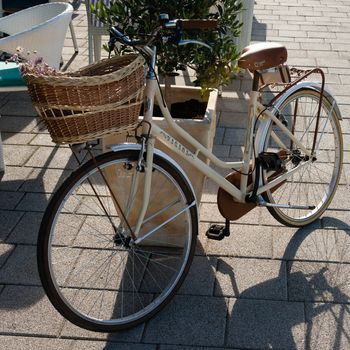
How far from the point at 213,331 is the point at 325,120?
1.47 meters

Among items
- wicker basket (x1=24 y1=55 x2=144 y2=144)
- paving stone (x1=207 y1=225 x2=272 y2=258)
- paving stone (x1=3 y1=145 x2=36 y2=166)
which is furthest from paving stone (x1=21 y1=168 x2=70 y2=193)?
wicker basket (x1=24 y1=55 x2=144 y2=144)

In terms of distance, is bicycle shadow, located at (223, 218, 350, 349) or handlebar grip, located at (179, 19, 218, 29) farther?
bicycle shadow, located at (223, 218, 350, 349)

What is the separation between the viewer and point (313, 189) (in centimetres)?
436

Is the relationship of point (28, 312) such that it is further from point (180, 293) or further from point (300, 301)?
point (300, 301)

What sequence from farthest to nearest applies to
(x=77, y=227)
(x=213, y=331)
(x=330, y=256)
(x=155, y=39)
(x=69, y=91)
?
(x=77, y=227) → (x=330, y=256) → (x=213, y=331) → (x=155, y=39) → (x=69, y=91)

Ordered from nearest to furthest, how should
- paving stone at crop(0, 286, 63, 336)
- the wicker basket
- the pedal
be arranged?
the wicker basket < paving stone at crop(0, 286, 63, 336) < the pedal

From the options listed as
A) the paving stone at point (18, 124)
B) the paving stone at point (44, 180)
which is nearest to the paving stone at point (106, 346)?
the paving stone at point (44, 180)

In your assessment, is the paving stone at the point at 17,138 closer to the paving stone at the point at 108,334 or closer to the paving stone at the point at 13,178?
the paving stone at the point at 13,178

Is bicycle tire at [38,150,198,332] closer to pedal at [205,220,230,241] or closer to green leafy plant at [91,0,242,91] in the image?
pedal at [205,220,230,241]

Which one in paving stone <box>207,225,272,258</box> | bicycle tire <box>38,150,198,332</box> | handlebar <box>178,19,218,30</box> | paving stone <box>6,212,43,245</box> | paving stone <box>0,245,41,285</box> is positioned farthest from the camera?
paving stone <box>6,212,43,245</box>

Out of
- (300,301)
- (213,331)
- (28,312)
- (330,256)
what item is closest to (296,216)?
(330,256)

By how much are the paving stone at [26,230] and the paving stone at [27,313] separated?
1.44 feet

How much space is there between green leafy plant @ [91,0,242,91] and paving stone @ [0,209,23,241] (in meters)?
1.21

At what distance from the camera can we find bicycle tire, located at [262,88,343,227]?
3.70 meters
